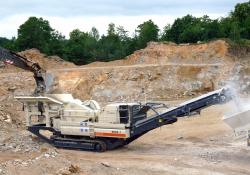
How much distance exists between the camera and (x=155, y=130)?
21.7 meters

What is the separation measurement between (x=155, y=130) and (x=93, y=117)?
4.91 meters

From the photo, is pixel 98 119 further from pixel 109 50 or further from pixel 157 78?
pixel 109 50

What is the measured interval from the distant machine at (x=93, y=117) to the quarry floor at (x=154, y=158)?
393mm

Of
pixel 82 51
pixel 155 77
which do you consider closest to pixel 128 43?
pixel 82 51

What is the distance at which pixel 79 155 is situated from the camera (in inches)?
672

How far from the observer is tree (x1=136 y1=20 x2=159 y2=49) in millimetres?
50750

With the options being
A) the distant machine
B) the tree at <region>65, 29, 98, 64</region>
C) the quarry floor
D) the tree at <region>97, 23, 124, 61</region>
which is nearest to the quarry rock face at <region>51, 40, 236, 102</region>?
the tree at <region>65, 29, 98, 64</region>

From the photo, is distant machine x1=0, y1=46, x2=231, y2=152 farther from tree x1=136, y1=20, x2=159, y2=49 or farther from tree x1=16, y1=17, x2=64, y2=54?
tree x1=136, y1=20, x2=159, y2=49

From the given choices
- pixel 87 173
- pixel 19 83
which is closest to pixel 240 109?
pixel 87 173

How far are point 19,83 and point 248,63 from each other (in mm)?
15618

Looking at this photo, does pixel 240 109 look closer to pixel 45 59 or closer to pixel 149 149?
pixel 149 149

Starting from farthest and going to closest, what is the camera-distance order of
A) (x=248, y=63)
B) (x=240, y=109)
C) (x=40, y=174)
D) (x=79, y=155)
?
(x=248, y=63) < (x=79, y=155) < (x=240, y=109) < (x=40, y=174)

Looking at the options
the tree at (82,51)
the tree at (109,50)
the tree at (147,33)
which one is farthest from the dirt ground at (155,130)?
the tree at (147,33)

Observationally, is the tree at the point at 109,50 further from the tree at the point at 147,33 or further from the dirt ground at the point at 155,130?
the dirt ground at the point at 155,130
